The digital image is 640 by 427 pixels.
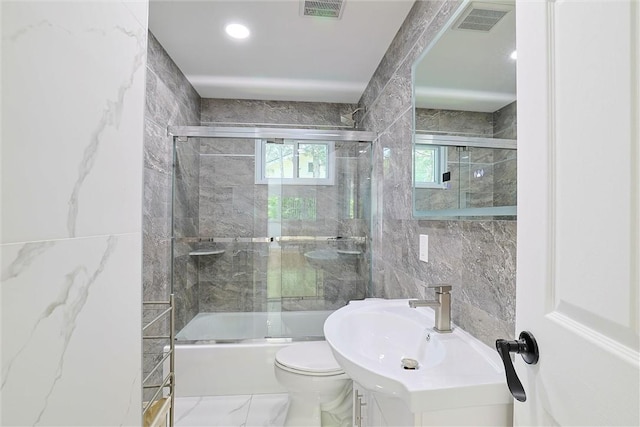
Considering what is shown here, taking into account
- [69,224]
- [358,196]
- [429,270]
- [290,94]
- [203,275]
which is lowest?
[203,275]

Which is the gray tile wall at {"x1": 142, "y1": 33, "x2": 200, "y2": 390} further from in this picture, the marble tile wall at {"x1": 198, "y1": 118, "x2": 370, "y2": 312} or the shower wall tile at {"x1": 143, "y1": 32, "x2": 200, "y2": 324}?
the marble tile wall at {"x1": 198, "y1": 118, "x2": 370, "y2": 312}

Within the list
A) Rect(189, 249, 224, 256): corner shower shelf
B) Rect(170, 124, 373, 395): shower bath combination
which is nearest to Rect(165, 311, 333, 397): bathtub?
Rect(170, 124, 373, 395): shower bath combination

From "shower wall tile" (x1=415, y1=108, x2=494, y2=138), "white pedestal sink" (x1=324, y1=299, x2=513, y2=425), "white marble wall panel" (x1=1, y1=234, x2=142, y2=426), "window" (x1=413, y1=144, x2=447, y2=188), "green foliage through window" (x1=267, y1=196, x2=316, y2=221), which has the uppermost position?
"shower wall tile" (x1=415, y1=108, x2=494, y2=138)

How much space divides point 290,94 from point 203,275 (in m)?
1.85

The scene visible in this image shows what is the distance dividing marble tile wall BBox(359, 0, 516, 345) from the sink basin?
0.14 m

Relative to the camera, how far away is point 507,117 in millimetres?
880

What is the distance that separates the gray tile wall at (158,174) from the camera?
1914 mm

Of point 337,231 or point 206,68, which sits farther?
point 337,231

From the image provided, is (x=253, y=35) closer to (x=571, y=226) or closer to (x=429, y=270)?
(x=429, y=270)

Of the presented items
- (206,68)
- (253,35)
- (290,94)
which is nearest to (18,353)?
(253,35)

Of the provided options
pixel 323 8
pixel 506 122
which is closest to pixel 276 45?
pixel 323 8

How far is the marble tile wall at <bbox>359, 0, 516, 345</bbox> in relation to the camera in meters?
0.96

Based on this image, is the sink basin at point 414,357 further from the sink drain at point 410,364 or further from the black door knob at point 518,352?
the black door knob at point 518,352

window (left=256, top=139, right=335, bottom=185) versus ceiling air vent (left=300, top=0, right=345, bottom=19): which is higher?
ceiling air vent (left=300, top=0, right=345, bottom=19)
